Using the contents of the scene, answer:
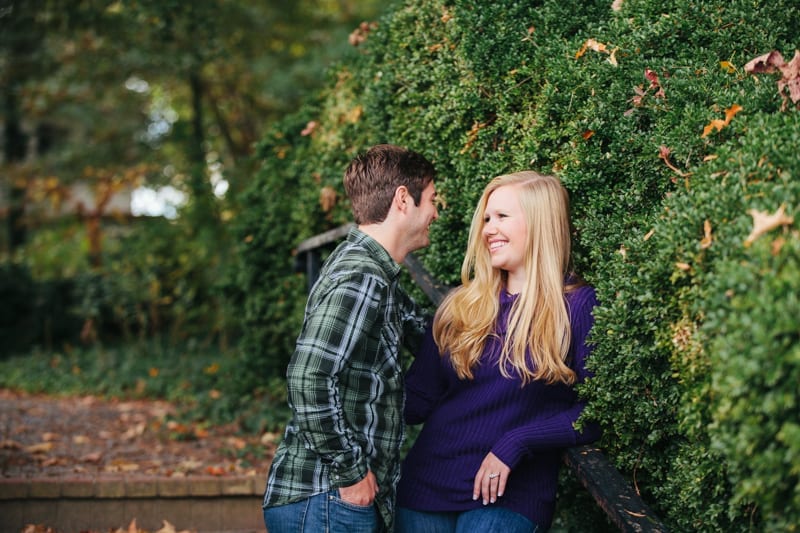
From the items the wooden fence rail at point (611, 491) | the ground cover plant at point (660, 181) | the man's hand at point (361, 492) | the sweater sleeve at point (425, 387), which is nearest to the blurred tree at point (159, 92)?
the ground cover plant at point (660, 181)

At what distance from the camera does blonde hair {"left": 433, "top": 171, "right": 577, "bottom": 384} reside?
2654 mm

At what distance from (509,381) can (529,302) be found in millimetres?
279

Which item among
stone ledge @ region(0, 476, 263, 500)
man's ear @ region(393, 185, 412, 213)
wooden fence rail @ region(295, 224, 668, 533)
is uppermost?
man's ear @ region(393, 185, 412, 213)

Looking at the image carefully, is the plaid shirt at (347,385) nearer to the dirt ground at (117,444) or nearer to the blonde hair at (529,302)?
the blonde hair at (529,302)

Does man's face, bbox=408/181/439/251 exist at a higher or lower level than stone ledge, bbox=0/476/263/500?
higher

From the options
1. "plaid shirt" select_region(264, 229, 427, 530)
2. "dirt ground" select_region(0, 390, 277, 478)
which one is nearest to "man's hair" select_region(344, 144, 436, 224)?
"plaid shirt" select_region(264, 229, 427, 530)

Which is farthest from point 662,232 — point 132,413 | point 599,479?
point 132,413

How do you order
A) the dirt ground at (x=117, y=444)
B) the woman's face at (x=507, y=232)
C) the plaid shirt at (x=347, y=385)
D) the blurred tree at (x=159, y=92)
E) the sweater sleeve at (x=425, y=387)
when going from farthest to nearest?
the blurred tree at (x=159, y=92), the dirt ground at (x=117, y=444), the sweater sleeve at (x=425, y=387), the woman's face at (x=507, y=232), the plaid shirt at (x=347, y=385)

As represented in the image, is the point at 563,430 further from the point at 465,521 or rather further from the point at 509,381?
the point at 465,521

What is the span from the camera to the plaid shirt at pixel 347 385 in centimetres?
246

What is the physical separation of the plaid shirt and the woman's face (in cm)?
38

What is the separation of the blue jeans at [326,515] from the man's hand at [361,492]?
2 cm

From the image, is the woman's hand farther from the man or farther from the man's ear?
the man's ear

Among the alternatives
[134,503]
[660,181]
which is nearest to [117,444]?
[134,503]
